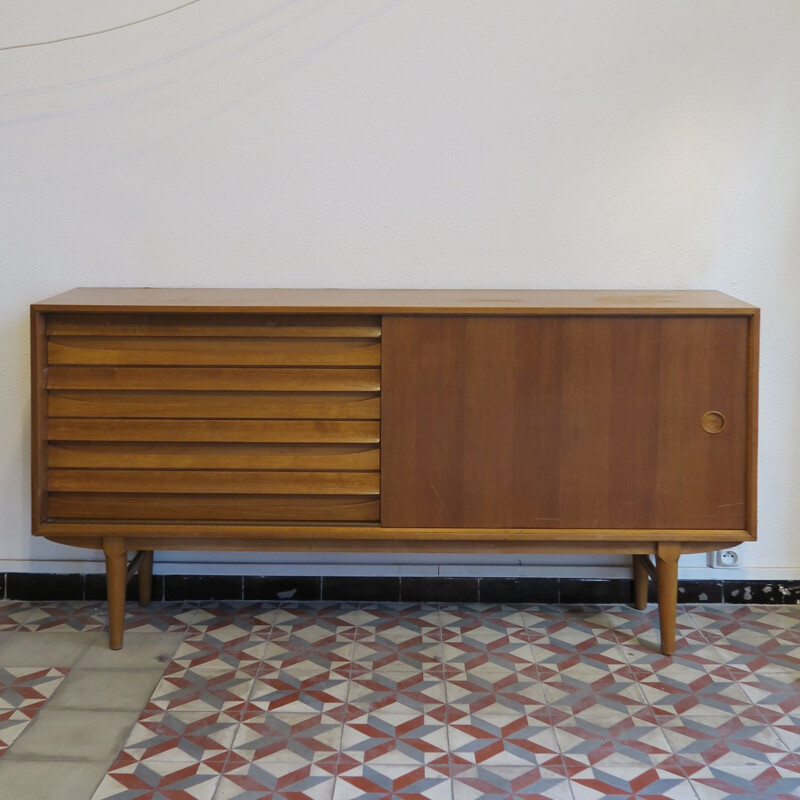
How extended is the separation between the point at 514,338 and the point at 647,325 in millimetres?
317

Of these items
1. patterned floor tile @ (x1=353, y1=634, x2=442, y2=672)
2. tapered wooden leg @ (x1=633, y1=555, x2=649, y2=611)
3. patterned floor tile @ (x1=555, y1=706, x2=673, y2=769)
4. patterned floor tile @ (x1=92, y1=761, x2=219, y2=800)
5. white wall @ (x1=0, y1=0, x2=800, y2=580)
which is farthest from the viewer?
tapered wooden leg @ (x1=633, y1=555, x2=649, y2=611)

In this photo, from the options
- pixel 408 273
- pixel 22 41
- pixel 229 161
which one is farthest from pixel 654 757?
pixel 22 41

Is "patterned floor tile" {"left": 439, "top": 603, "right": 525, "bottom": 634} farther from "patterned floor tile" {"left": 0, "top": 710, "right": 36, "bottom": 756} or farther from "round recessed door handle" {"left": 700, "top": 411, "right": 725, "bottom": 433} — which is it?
"patterned floor tile" {"left": 0, "top": 710, "right": 36, "bottom": 756}

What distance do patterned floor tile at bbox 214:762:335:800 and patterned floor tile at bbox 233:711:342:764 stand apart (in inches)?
1.2

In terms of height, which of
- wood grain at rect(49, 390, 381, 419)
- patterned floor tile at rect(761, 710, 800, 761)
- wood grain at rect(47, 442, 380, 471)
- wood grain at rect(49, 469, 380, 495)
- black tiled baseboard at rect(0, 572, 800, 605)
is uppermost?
wood grain at rect(49, 390, 381, 419)

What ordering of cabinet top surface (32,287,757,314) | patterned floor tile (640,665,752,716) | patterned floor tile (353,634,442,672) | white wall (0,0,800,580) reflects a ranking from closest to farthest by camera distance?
1. patterned floor tile (640,665,752,716)
2. cabinet top surface (32,287,757,314)
3. patterned floor tile (353,634,442,672)
4. white wall (0,0,800,580)

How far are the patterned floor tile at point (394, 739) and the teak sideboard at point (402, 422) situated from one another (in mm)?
451

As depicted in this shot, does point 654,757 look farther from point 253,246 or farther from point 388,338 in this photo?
point 253,246

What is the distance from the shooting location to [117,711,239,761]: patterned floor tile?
2176 millimetres

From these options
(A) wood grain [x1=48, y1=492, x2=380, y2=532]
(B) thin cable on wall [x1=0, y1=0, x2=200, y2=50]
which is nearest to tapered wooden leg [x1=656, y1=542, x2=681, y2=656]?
(A) wood grain [x1=48, y1=492, x2=380, y2=532]

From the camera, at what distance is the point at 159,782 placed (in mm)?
2064

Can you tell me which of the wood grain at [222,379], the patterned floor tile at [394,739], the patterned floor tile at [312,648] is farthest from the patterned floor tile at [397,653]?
the wood grain at [222,379]

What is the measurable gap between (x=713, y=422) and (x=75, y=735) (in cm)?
163

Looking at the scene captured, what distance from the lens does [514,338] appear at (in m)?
2.50
